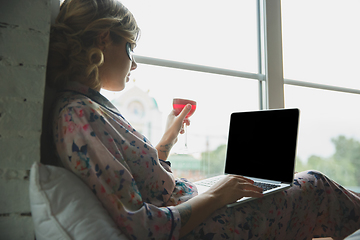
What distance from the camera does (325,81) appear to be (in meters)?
2.24

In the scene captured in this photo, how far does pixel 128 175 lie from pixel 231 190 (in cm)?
39

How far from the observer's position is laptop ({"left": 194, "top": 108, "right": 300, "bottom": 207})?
1100 millimetres

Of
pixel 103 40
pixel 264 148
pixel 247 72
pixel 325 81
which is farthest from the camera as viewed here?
pixel 325 81

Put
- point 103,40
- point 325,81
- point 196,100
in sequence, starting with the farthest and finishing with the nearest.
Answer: point 325,81 < point 196,100 < point 103,40

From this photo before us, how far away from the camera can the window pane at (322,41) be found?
210 cm

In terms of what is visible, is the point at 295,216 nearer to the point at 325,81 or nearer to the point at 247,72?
the point at 247,72

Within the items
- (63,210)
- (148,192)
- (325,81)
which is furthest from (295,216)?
(325,81)

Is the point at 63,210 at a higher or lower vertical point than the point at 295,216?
higher

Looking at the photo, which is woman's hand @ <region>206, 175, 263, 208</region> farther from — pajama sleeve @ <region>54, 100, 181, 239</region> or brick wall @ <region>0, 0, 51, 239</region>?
brick wall @ <region>0, 0, 51, 239</region>

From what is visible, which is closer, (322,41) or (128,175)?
(128,175)

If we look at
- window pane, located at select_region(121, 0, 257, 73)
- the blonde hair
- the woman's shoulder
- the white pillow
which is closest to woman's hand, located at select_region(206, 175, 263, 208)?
the white pillow

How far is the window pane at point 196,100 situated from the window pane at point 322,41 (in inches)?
21.5

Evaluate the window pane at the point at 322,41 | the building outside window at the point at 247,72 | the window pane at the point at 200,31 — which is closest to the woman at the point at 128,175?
the building outside window at the point at 247,72

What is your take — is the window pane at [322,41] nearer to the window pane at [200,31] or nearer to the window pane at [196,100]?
the window pane at [200,31]
